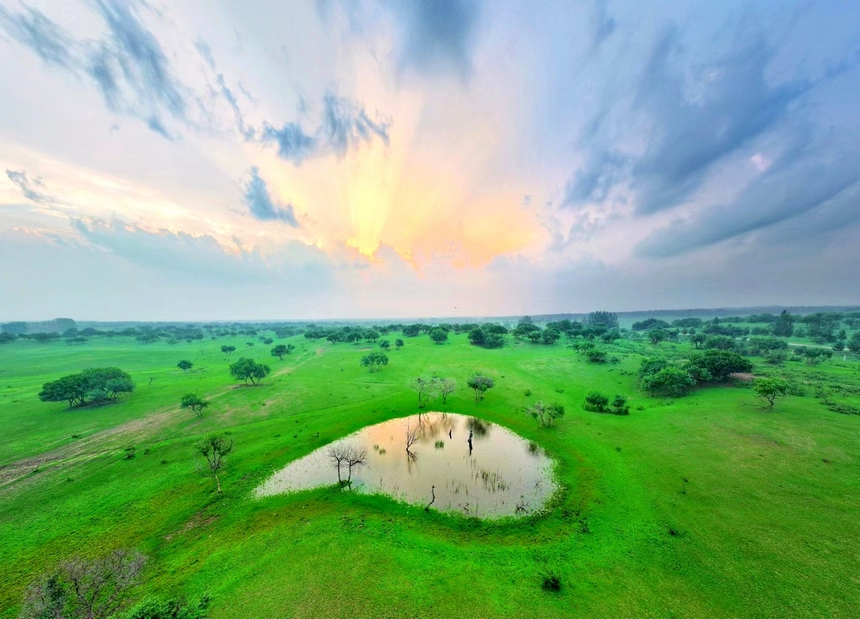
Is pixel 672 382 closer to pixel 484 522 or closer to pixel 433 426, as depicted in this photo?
pixel 433 426

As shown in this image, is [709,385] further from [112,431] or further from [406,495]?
[112,431]

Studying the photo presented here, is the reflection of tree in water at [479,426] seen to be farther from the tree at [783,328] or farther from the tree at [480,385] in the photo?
the tree at [783,328]

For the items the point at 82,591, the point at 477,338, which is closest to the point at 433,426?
the point at 82,591

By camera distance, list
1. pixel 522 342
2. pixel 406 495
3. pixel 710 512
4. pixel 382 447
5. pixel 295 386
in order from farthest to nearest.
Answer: pixel 522 342, pixel 295 386, pixel 382 447, pixel 406 495, pixel 710 512

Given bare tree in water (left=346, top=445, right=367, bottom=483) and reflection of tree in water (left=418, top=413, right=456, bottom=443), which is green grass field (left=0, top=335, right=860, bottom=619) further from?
reflection of tree in water (left=418, top=413, right=456, bottom=443)

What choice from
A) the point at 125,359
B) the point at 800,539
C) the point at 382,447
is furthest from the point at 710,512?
the point at 125,359

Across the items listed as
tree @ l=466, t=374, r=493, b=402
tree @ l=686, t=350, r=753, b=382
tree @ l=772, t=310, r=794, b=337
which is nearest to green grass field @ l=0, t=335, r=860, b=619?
tree @ l=466, t=374, r=493, b=402
